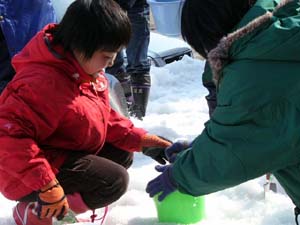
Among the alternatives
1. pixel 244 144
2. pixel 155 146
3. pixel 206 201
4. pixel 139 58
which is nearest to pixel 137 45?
pixel 139 58

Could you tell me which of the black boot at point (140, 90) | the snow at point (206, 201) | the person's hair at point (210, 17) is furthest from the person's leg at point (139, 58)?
the person's hair at point (210, 17)

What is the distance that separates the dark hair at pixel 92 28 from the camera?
1.56 meters

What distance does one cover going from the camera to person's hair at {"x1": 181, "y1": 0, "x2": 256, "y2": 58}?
1.30 m

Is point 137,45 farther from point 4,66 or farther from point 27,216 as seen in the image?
point 27,216

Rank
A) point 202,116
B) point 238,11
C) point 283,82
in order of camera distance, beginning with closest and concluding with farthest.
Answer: point 283,82 → point 238,11 → point 202,116

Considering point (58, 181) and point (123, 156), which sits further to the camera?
point (123, 156)

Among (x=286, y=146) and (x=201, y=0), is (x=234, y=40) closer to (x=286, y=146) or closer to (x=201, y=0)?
(x=201, y=0)

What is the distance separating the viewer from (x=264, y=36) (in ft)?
3.89

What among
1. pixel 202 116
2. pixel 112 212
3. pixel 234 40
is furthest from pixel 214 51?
pixel 202 116

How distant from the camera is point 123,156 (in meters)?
1.92

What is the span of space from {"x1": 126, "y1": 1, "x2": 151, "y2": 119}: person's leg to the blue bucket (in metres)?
1.07

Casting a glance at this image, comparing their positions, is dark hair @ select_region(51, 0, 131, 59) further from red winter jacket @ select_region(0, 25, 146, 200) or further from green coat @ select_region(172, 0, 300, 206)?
green coat @ select_region(172, 0, 300, 206)

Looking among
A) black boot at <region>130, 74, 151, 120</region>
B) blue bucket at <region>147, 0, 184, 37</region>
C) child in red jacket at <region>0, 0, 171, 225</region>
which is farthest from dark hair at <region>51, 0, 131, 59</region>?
blue bucket at <region>147, 0, 184, 37</region>

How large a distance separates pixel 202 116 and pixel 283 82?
5.48ft
